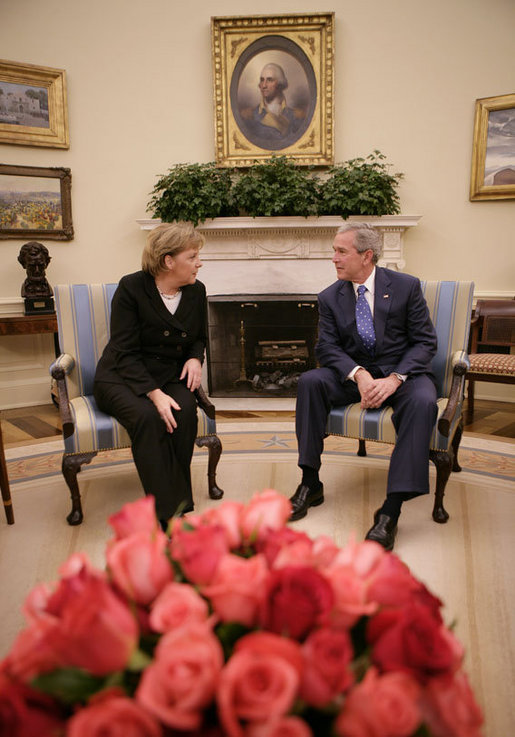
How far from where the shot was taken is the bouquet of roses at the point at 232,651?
570 millimetres

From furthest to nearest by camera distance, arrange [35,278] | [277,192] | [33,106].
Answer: [33,106]
[35,278]
[277,192]

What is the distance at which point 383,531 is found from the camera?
2.20 metres

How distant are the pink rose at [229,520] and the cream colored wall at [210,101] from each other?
4.42m

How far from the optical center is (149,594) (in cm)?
73

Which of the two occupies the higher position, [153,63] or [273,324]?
[153,63]

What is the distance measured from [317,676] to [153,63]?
5.35 meters

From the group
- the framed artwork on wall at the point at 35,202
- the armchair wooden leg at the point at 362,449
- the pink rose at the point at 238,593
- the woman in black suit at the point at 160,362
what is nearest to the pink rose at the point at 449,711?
the pink rose at the point at 238,593

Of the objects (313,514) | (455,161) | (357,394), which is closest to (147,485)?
(313,514)

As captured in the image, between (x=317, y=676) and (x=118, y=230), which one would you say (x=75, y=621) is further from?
(x=118, y=230)

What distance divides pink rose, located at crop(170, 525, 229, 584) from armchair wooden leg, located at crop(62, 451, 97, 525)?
5.87 ft

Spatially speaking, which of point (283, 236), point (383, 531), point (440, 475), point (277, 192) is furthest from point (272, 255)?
point (383, 531)

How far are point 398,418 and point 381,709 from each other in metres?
1.84

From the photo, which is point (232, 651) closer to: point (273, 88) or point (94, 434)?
point (94, 434)

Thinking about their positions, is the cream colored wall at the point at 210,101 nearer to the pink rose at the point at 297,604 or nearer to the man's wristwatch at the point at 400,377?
the man's wristwatch at the point at 400,377
